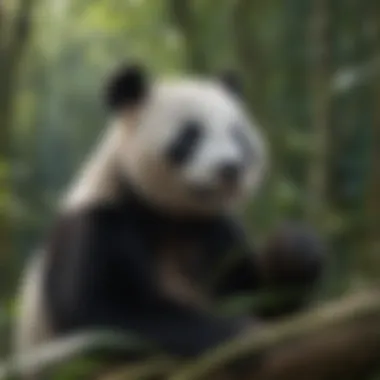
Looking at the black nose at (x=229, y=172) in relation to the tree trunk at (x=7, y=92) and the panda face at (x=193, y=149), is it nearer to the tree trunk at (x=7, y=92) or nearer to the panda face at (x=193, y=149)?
the panda face at (x=193, y=149)

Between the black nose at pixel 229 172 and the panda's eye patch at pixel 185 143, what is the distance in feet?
0.11

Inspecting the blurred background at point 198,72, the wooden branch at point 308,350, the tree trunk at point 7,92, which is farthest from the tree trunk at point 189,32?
the wooden branch at point 308,350

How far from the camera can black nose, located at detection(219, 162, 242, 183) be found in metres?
0.70

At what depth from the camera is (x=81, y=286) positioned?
0.71 meters

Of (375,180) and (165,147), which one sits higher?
(165,147)

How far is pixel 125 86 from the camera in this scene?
0.69 metres

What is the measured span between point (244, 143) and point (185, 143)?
0.06 metres

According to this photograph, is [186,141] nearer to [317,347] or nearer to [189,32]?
[189,32]

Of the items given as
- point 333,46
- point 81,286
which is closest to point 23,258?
point 81,286

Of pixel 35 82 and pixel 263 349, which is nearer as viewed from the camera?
pixel 263 349

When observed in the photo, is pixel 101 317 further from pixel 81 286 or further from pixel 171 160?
pixel 171 160

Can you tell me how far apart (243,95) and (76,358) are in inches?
11.8

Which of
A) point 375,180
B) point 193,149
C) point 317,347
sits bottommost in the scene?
point 317,347

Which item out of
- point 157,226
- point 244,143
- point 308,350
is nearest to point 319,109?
point 244,143
